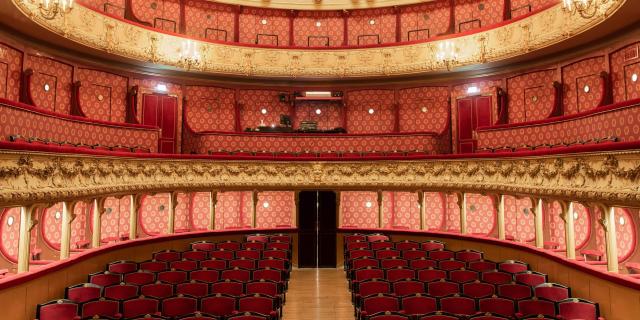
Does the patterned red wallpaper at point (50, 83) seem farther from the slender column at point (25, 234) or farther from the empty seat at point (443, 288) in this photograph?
the empty seat at point (443, 288)

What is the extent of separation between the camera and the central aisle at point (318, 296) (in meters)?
7.82

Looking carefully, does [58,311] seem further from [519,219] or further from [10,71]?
[519,219]

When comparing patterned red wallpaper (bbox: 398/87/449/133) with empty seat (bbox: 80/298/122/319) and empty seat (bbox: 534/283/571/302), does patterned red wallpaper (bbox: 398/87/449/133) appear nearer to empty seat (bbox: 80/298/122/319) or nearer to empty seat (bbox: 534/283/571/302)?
empty seat (bbox: 534/283/571/302)

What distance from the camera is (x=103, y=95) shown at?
40.9 ft

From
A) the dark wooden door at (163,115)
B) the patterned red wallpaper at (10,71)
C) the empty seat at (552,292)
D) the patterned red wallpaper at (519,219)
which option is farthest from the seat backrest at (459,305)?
the dark wooden door at (163,115)

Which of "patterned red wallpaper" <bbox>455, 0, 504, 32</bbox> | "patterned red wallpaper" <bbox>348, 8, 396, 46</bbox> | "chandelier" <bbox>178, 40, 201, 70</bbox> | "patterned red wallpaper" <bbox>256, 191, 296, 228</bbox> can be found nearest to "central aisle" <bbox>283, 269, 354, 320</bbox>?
"patterned red wallpaper" <bbox>256, 191, 296, 228</bbox>

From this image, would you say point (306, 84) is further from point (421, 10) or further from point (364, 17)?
point (421, 10)

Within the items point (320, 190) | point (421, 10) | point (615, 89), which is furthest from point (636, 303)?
point (421, 10)

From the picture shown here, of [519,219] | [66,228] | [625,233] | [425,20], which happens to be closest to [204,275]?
[66,228]

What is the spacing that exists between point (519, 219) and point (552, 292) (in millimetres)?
4400

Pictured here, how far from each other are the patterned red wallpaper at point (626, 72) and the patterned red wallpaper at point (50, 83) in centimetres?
1312

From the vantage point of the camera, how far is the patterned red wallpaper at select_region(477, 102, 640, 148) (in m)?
Result: 6.43

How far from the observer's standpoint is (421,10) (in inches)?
589

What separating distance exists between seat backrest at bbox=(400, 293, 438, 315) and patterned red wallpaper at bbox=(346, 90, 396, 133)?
892cm
